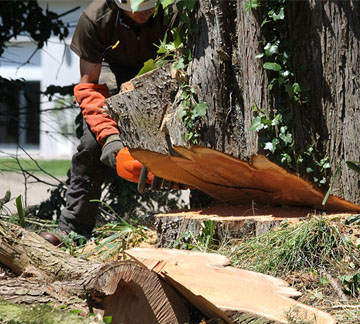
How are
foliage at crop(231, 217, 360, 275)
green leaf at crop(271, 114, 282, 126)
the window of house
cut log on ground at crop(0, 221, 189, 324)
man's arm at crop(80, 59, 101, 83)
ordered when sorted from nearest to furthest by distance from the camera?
cut log on ground at crop(0, 221, 189, 324) → foliage at crop(231, 217, 360, 275) → green leaf at crop(271, 114, 282, 126) → man's arm at crop(80, 59, 101, 83) → the window of house

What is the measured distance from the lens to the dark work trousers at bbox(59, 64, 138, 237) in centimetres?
545

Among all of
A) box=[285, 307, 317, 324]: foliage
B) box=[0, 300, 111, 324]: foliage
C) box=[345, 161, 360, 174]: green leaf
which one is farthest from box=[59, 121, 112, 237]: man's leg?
box=[285, 307, 317, 324]: foliage

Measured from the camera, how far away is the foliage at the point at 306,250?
12.2 ft

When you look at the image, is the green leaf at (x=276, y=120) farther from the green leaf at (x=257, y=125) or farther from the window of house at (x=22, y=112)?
the window of house at (x=22, y=112)

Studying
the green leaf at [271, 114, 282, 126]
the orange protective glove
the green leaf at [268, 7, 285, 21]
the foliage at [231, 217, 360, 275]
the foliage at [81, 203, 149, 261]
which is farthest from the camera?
the orange protective glove

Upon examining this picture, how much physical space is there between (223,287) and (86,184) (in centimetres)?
240

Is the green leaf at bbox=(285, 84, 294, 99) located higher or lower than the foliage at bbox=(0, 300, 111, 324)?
higher

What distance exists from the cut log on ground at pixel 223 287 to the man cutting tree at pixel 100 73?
1.58 metres

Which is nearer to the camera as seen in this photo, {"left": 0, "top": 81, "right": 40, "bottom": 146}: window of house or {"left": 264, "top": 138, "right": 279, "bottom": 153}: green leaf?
{"left": 264, "top": 138, "right": 279, "bottom": 153}: green leaf

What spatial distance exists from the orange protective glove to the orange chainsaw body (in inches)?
9.7

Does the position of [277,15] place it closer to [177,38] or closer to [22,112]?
[177,38]

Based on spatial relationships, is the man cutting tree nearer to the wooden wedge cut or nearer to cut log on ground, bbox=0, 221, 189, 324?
the wooden wedge cut

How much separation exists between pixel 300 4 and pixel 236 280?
1598 mm

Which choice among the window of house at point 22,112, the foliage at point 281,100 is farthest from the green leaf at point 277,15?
the window of house at point 22,112
